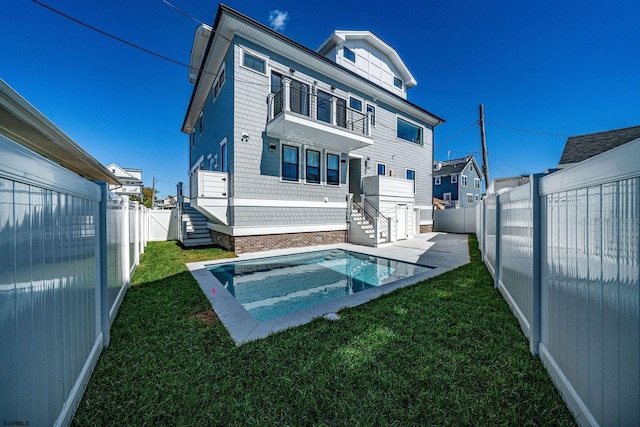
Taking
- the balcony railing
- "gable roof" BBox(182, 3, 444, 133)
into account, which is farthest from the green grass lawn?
"gable roof" BBox(182, 3, 444, 133)

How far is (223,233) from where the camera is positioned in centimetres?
996

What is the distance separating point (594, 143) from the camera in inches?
527

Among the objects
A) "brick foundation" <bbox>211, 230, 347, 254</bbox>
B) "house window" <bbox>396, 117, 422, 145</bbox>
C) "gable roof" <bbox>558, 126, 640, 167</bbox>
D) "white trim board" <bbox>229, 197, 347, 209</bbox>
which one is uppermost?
"house window" <bbox>396, 117, 422, 145</bbox>

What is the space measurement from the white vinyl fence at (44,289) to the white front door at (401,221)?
1173 centimetres

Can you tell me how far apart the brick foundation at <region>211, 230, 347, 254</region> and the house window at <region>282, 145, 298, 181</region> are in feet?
7.87

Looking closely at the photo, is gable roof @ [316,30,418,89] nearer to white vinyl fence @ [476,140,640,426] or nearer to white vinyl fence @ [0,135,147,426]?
white vinyl fence @ [476,140,640,426]

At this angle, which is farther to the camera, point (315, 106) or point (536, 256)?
point (315, 106)

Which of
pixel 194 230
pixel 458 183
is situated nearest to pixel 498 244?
pixel 194 230

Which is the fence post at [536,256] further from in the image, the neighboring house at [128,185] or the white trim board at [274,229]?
the neighboring house at [128,185]

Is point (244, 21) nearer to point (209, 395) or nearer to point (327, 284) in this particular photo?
point (327, 284)

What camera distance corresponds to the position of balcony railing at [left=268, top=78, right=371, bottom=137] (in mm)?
9156

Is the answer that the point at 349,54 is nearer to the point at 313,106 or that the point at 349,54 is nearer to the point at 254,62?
the point at 313,106

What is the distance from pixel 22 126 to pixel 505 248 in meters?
7.17

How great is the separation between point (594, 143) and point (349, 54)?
14035mm
